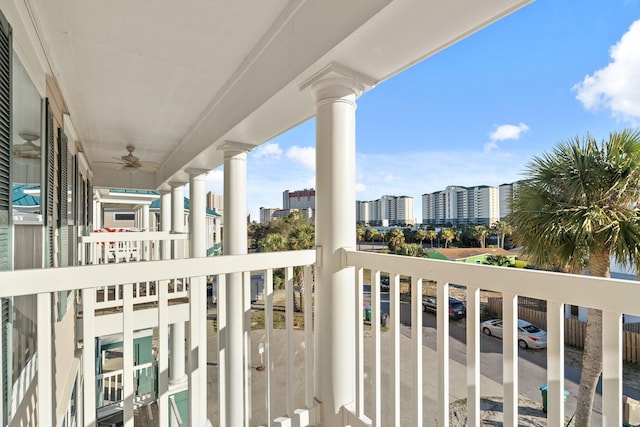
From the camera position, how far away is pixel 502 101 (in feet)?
22.0

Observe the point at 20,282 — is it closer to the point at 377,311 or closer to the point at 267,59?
the point at 377,311

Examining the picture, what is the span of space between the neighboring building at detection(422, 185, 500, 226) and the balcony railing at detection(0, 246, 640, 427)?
3243 mm

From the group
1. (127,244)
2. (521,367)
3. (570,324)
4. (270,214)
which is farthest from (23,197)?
(270,214)

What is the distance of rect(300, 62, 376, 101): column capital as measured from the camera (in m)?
1.49

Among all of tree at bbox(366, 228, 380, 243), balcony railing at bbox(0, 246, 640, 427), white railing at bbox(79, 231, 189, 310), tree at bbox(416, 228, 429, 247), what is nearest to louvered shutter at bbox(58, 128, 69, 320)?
white railing at bbox(79, 231, 189, 310)

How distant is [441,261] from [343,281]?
1.88ft

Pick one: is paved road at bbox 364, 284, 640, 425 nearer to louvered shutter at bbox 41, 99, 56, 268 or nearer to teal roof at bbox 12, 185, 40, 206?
teal roof at bbox 12, 185, 40, 206

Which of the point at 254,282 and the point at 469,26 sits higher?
the point at 469,26

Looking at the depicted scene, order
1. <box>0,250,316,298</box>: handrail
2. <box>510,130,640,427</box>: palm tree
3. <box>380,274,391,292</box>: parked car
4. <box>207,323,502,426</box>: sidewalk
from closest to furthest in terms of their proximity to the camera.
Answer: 1. <box>0,250,316,298</box>: handrail
2. <box>380,274,391,292</box>: parked car
3. <box>510,130,640,427</box>: palm tree
4. <box>207,323,502,426</box>: sidewalk

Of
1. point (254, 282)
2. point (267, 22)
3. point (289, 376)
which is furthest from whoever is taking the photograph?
point (254, 282)

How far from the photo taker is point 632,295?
0.71 m

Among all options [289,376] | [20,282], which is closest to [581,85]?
[289,376]

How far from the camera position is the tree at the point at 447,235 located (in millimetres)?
3963

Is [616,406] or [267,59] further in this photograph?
[267,59]
